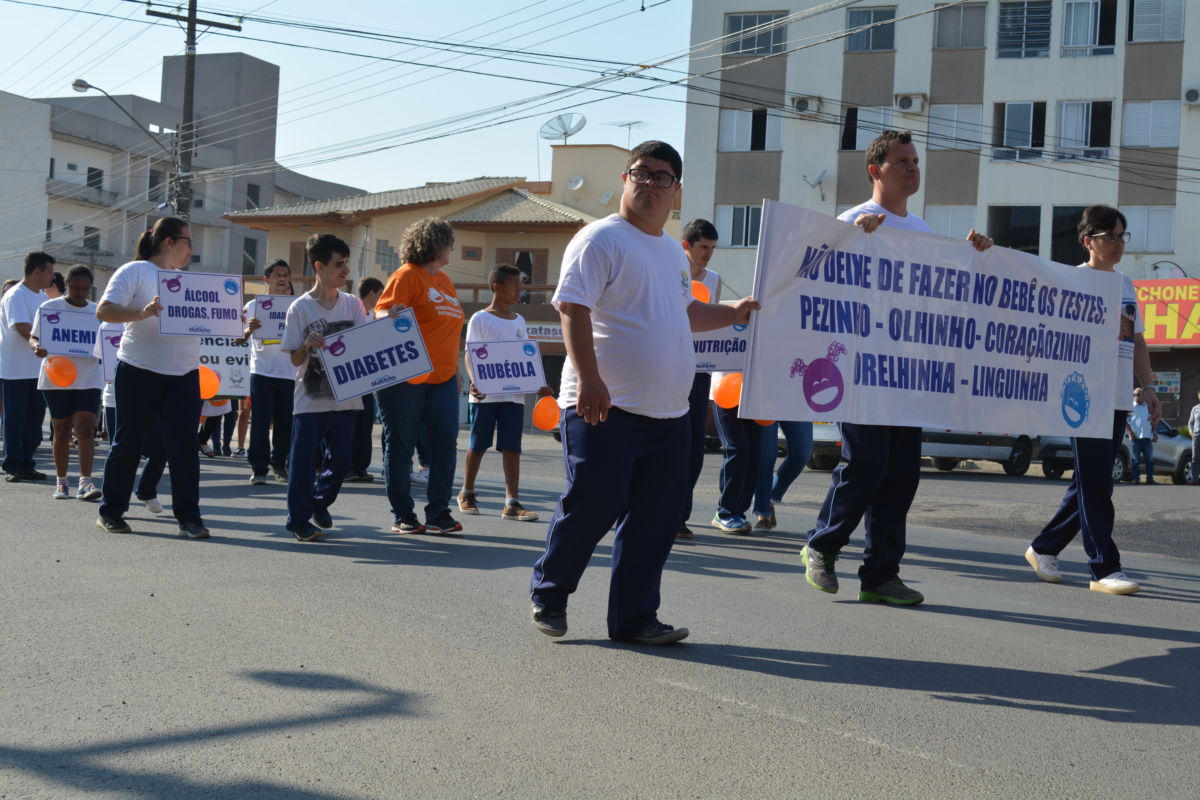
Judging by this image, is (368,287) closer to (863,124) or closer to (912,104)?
(912,104)

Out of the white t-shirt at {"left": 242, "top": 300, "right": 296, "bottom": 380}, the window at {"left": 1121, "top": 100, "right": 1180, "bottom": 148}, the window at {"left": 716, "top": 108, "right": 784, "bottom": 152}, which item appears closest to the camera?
the white t-shirt at {"left": 242, "top": 300, "right": 296, "bottom": 380}

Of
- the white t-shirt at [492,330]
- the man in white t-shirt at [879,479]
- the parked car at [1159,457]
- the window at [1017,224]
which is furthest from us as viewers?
the window at [1017,224]

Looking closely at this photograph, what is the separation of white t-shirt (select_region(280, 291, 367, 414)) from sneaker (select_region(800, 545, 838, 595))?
324 cm

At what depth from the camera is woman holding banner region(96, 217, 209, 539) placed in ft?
26.0

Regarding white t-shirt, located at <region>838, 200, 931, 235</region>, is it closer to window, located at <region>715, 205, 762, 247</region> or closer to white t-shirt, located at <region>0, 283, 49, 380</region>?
white t-shirt, located at <region>0, 283, 49, 380</region>

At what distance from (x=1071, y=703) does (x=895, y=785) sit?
1.27 m

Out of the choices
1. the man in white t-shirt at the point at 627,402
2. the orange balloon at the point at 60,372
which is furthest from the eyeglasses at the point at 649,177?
the orange balloon at the point at 60,372

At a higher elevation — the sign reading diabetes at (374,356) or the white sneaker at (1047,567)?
the sign reading diabetes at (374,356)

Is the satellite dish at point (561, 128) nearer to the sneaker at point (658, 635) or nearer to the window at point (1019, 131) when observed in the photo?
the window at point (1019, 131)

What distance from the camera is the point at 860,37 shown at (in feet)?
126

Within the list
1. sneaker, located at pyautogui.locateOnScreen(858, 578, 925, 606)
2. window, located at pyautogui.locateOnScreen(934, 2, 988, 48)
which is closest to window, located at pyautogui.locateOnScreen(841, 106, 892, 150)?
window, located at pyautogui.locateOnScreen(934, 2, 988, 48)

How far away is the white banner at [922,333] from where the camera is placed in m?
5.75

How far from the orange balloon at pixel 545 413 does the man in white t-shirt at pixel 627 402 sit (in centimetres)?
656

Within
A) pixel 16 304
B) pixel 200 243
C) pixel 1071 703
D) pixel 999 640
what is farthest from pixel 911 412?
pixel 200 243
